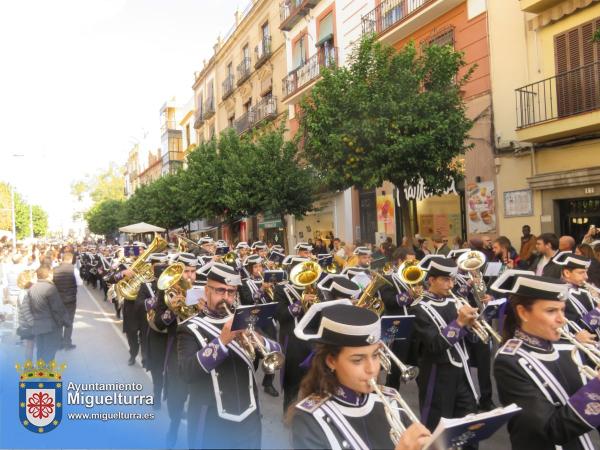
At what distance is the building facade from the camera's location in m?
11.9

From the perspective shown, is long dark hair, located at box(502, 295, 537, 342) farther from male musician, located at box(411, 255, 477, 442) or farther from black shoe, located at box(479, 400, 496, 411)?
black shoe, located at box(479, 400, 496, 411)

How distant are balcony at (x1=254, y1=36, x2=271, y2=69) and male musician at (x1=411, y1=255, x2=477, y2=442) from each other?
2401cm

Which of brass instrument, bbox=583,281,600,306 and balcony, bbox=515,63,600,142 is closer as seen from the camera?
brass instrument, bbox=583,281,600,306

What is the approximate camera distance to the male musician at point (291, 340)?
5840 millimetres

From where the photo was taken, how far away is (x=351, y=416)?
2.49 meters

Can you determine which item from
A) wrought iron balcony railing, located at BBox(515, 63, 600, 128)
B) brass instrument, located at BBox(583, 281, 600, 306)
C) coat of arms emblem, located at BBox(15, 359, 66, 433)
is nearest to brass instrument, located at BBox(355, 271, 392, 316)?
brass instrument, located at BBox(583, 281, 600, 306)

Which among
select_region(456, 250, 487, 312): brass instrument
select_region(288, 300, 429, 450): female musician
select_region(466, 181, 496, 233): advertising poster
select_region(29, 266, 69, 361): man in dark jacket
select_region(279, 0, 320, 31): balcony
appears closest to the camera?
select_region(288, 300, 429, 450): female musician

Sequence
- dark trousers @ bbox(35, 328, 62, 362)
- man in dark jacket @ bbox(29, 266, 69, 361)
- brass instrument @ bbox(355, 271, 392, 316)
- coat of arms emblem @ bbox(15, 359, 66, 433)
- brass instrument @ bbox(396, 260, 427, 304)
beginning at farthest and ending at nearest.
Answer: dark trousers @ bbox(35, 328, 62, 362)
man in dark jacket @ bbox(29, 266, 69, 361)
brass instrument @ bbox(396, 260, 427, 304)
brass instrument @ bbox(355, 271, 392, 316)
coat of arms emblem @ bbox(15, 359, 66, 433)

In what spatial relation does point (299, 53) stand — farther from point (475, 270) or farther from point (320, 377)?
point (320, 377)

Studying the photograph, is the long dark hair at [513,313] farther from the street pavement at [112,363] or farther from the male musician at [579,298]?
the male musician at [579,298]

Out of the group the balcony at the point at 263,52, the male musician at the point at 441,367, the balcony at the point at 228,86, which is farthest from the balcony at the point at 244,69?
the male musician at the point at 441,367

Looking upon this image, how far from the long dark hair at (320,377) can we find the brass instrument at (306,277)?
3.83 meters

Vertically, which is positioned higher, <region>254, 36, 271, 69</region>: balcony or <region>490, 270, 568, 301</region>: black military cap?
<region>254, 36, 271, 69</region>: balcony

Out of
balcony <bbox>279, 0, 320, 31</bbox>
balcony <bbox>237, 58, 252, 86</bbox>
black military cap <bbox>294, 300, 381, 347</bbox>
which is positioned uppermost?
balcony <bbox>279, 0, 320, 31</bbox>
